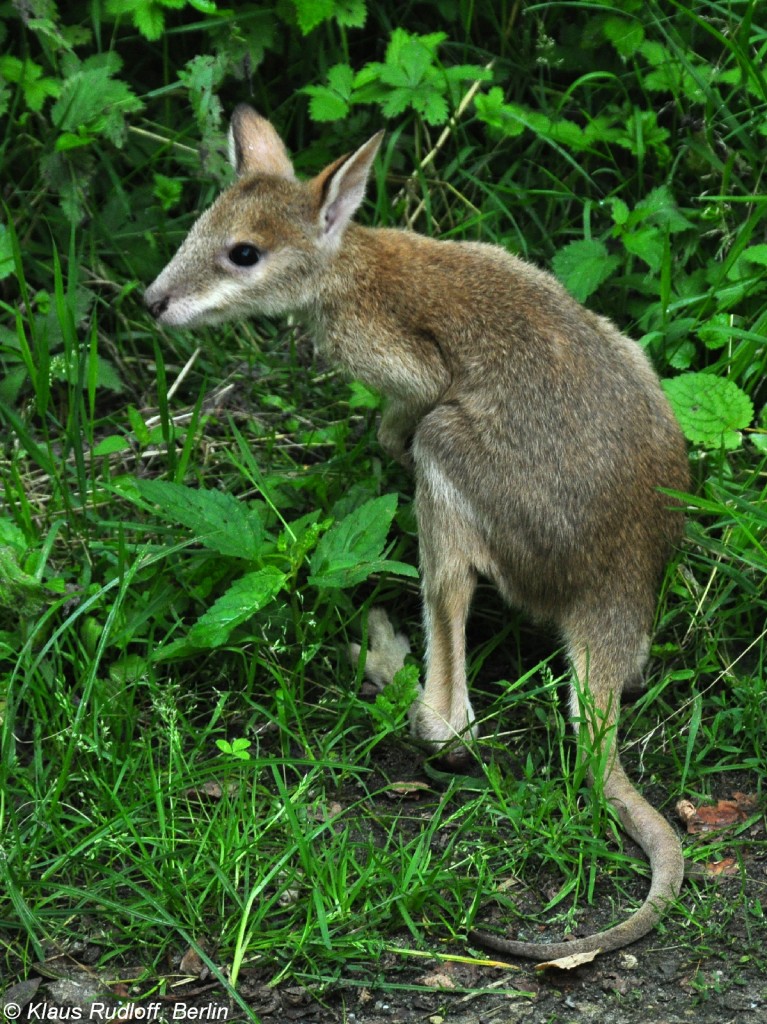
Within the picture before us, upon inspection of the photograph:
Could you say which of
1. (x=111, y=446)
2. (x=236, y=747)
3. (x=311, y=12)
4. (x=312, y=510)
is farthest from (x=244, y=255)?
(x=236, y=747)

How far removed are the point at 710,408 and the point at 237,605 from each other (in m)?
1.99

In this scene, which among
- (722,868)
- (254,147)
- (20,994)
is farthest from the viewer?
(254,147)

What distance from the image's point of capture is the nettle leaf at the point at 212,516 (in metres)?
4.66

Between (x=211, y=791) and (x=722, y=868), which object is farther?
(x=211, y=791)

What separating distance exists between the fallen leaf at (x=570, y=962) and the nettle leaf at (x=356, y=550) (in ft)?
4.55

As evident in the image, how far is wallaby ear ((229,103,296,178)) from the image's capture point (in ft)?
18.0

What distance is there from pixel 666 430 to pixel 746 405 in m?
0.41

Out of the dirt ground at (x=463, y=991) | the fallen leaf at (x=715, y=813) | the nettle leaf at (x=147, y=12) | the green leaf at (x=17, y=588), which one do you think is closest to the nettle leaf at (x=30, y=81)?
the nettle leaf at (x=147, y=12)

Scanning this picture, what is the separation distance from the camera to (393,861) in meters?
4.12

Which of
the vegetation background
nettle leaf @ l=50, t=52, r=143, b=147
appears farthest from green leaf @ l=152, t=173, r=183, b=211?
nettle leaf @ l=50, t=52, r=143, b=147

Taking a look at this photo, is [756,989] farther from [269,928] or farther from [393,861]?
[269,928]

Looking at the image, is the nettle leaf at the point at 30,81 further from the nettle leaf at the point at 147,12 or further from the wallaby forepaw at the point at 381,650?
the wallaby forepaw at the point at 381,650

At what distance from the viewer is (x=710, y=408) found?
16.7ft

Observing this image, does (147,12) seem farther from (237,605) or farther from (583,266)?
(237,605)
